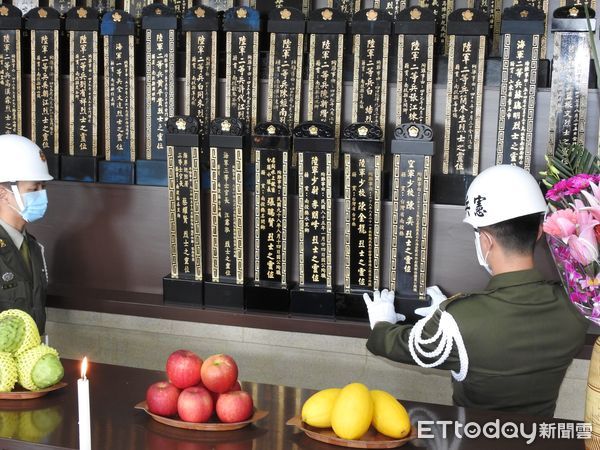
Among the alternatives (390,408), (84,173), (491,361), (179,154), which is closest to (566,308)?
(491,361)

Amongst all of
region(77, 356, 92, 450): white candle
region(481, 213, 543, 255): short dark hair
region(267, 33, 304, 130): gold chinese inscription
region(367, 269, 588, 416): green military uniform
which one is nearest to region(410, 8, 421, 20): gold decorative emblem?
region(267, 33, 304, 130): gold chinese inscription

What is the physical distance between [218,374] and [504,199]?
94 centimetres

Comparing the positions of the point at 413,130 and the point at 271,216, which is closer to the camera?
the point at 413,130

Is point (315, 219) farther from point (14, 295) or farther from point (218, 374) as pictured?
point (218, 374)

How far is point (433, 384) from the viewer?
320cm

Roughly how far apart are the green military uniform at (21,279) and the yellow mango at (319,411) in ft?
5.15

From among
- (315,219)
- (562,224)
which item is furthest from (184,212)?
(562,224)

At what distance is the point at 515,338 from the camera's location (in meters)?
2.11

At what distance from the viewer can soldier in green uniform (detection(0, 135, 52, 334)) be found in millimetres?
2926

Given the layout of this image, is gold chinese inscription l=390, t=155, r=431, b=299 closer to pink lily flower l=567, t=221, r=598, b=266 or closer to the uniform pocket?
the uniform pocket

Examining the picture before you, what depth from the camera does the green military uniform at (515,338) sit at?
2.11 meters

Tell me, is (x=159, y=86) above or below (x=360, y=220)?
above

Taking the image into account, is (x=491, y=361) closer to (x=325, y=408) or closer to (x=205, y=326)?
(x=325, y=408)

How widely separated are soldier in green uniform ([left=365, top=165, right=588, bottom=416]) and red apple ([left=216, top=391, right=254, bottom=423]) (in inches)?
22.5
